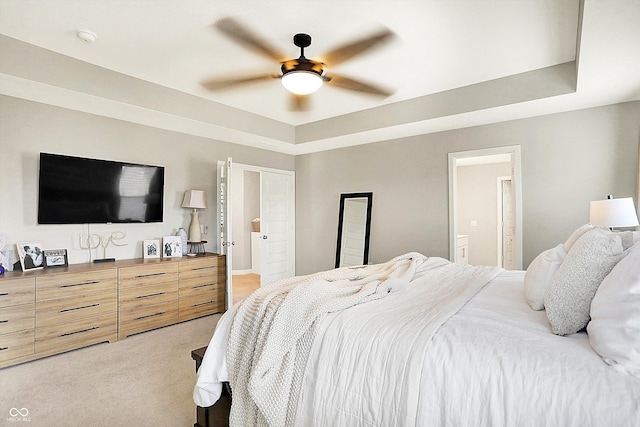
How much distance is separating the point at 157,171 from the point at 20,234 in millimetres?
1460

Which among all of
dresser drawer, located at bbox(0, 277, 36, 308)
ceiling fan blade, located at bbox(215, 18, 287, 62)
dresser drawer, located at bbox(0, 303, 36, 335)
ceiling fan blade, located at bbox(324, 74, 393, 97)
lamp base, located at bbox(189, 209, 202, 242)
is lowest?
dresser drawer, located at bbox(0, 303, 36, 335)

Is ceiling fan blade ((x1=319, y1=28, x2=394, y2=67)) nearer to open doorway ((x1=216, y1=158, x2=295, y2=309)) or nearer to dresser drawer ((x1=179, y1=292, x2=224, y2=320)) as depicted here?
open doorway ((x1=216, y1=158, x2=295, y2=309))

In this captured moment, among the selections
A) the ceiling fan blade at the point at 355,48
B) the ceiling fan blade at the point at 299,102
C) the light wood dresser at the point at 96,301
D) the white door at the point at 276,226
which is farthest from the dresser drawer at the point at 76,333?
the ceiling fan blade at the point at 355,48

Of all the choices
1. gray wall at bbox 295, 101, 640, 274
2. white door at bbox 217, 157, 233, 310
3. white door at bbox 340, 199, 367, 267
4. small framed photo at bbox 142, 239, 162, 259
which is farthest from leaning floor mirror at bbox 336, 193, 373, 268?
small framed photo at bbox 142, 239, 162, 259

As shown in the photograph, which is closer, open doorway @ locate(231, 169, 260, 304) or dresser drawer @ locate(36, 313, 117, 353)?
dresser drawer @ locate(36, 313, 117, 353)

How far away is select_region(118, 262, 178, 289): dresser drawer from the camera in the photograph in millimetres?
3627

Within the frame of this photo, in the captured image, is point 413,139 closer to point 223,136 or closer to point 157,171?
point 223,136

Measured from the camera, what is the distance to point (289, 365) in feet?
5.08

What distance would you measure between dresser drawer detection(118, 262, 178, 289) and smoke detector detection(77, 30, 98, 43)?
214 centimetres

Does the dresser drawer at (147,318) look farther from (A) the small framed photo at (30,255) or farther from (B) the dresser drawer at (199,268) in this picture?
(A) the small framed photo at (30,255)

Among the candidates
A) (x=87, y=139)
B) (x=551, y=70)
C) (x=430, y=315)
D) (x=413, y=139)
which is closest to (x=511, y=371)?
(x=430, y=315)

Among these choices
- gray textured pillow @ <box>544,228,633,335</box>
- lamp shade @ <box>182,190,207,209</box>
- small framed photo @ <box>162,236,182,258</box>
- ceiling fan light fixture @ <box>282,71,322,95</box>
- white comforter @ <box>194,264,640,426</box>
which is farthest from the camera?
lamp shade @ <box>182,190,207,209</box>

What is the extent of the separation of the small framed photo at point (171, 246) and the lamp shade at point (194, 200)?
44 centimetres

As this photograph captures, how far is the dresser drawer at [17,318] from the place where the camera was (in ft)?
9.51
